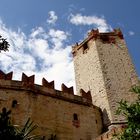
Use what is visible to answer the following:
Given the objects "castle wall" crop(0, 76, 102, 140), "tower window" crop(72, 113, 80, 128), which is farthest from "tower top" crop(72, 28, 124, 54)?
"tower window" crop(72, 113, 80, 128)

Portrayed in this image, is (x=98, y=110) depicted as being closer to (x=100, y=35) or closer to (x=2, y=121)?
(x=100, y=35)

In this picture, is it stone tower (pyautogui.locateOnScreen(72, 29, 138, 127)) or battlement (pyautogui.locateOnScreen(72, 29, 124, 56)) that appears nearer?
stone tower (pyautogui.locateOnScreen(72, 29, 138, 127))

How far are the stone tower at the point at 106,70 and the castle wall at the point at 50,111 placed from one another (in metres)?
1.30

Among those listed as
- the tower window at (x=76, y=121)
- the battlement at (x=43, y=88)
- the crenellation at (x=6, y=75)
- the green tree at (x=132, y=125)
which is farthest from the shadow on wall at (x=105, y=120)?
the green tree at (x=132, y=125)

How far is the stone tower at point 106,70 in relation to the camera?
62.6 ft

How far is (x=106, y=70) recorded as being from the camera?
2058 cm

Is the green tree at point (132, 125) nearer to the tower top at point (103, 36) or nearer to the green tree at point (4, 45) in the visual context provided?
the green tree at point (4, 45)

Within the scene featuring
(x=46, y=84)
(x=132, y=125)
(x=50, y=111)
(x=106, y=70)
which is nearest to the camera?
(x=132, y=125)

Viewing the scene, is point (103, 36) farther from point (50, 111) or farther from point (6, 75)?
point (6, 75)

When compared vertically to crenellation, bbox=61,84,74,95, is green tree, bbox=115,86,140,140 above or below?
below

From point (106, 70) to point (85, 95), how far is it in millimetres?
2483

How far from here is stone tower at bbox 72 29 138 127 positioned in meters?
19.1

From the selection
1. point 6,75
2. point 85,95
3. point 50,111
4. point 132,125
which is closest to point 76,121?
point 50,111

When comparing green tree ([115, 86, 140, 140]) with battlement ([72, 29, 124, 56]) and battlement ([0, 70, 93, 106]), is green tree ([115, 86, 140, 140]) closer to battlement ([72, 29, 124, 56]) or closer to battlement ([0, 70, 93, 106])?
battlement ([0, 70, 93, 106])
